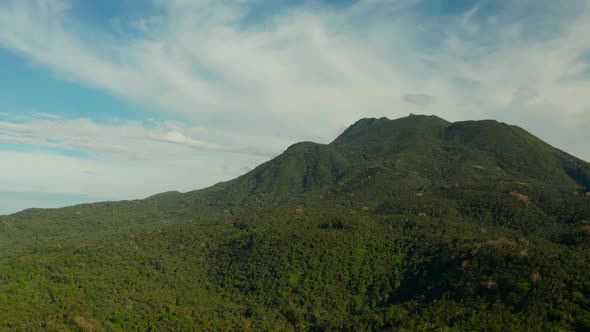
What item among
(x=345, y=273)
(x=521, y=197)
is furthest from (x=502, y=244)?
(x=521, y=197)

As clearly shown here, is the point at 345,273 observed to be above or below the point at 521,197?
below

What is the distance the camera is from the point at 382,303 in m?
126

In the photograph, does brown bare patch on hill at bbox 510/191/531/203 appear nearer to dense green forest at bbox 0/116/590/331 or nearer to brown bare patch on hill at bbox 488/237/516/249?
dense green forest at bbox 0/116/590/331

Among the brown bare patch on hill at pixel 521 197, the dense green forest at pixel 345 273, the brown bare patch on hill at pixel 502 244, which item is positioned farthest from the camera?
the brown bare patch on hill at pixel 521 197

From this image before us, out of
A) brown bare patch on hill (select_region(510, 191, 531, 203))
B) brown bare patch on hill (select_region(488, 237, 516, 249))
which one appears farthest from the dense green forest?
brown bare patch on hill (select_region(510, 191, 531, 203))

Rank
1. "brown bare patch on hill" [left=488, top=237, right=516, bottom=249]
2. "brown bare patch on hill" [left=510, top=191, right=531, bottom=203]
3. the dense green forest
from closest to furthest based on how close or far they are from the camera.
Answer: the dense green forest
"brown bare patch on hill" [left=488, top=237, right=516, bottom=249]
"brown bare patch on hill" [left=510, top=191, right=531, bottom=203]

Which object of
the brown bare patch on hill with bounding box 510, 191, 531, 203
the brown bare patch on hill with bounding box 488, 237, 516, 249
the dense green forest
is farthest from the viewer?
the brown bare patch on hill with bounding box 510, 191, 531, 203

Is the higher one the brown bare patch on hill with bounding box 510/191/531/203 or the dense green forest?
Result: the brown bare patch on hill with bounding box 510/191/531/203

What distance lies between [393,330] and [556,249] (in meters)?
58.6

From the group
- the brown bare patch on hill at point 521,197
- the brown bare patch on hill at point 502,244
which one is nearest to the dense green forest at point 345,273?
the brown bare patch on hill at point 502,244

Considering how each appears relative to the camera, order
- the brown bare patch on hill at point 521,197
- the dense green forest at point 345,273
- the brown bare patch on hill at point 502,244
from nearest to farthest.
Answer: the dense green forest at point 345,273
the brown bare patch on hill at point 502,244
the brown bare patch on hill at point 521,197

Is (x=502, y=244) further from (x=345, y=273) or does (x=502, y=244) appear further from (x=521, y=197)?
(x=521, y=197)

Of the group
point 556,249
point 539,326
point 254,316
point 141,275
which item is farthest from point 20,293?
point 556,249

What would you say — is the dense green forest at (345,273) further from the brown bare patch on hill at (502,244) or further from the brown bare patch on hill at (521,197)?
the brown bare patch on hill at (521,197)
